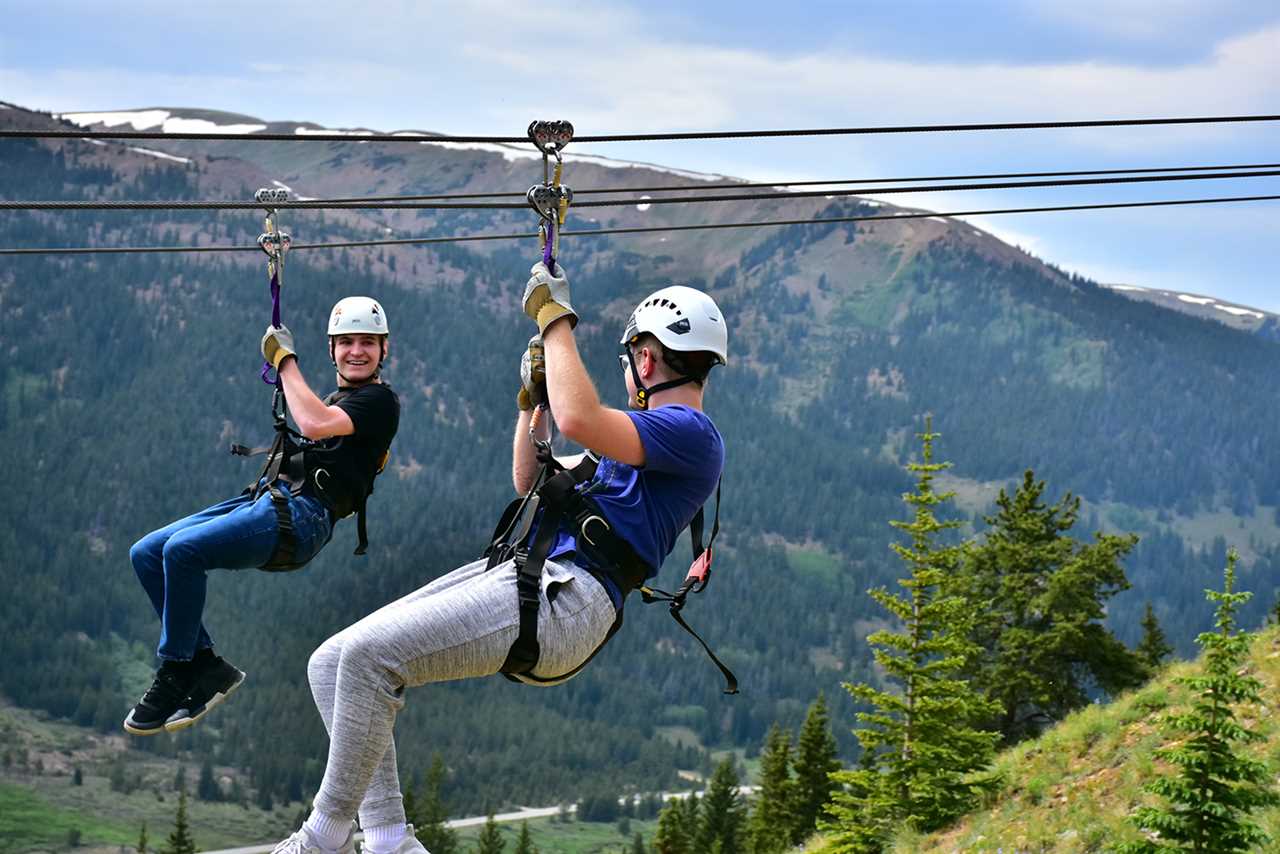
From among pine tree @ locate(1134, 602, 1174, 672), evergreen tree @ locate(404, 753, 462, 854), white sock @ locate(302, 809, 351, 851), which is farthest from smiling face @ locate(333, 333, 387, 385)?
evergreen tree @ locate(404, 753, 462, 854)

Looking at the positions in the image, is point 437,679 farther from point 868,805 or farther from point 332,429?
point 868,805

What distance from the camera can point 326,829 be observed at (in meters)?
5.74

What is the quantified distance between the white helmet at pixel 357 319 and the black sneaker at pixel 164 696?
2.14 metres

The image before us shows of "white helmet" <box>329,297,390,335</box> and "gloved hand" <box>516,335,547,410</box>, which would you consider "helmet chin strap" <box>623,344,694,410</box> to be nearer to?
"gloved hand" <box>516,335,547,410</box>

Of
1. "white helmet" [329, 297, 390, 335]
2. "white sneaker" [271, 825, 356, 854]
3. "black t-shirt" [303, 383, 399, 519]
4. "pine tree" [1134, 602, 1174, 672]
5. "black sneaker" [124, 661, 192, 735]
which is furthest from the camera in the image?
"pine tree" [1134, 602, 1174, 672]

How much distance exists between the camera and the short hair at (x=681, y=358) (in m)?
6.28

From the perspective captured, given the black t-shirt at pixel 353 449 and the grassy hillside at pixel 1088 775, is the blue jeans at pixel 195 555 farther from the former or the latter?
the grassy hillside at pixel 1088 775

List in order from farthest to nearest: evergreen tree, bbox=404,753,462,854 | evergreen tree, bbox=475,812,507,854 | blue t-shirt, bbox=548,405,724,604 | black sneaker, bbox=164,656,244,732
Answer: evergreen tree, bbox=404,753,462,854 → evergreen tree, bbox=475,812,507,854 → black sneaker, bbox=164,656,244,732 → blue t-shirt, bbox=548,405,724,604

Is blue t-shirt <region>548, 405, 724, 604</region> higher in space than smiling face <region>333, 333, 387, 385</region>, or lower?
lower

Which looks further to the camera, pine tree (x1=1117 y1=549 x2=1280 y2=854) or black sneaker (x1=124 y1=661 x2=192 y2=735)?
pine tree (x1=1117 y1=549 x2=1280 y2=854)

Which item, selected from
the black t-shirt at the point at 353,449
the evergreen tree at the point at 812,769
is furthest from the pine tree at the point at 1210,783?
the evergreen tree at the point at 812,769

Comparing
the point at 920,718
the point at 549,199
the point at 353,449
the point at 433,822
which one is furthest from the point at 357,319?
the point at 433,822

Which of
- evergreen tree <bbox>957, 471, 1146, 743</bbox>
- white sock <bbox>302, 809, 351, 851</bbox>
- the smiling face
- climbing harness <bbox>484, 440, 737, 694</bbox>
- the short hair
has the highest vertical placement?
the short hair

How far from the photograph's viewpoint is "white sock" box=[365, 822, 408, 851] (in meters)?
6.00
